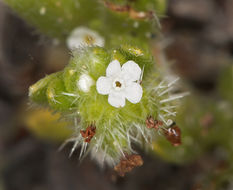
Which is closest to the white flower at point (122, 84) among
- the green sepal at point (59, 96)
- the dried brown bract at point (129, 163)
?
the green sepal at point (59, 96)

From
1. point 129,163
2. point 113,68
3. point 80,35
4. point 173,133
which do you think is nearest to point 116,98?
point 113,68

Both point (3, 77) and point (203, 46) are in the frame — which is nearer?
point (3, 77)

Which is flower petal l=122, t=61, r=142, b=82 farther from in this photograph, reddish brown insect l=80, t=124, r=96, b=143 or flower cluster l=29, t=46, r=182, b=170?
reddish brown insect l=80, t=124, r=96, b=143

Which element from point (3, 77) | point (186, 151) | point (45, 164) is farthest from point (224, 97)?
point (3, 77)

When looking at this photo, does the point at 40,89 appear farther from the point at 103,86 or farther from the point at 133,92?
the point at 133,92

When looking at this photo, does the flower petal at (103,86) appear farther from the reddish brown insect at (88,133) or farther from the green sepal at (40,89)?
the green sepal at (40,89)

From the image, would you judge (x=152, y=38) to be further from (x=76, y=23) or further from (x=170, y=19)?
(x=170, y=19)
